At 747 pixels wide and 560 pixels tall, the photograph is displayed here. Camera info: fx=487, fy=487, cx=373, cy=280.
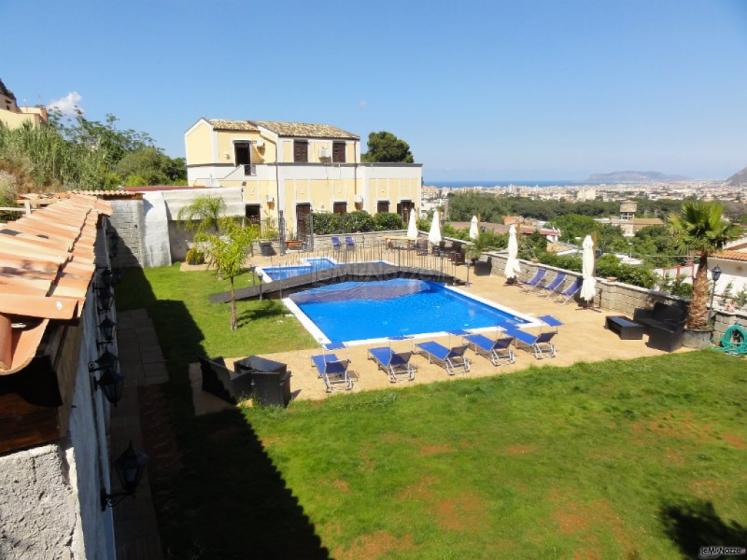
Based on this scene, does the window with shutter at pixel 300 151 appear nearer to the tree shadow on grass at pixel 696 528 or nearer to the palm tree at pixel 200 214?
the palm tree at pixel 200 214

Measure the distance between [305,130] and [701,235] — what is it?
96.6 feet

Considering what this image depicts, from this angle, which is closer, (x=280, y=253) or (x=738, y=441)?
(x=738, y=441)

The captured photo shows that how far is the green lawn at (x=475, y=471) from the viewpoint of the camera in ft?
19.2

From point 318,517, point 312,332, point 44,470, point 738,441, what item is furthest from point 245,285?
point 44,470

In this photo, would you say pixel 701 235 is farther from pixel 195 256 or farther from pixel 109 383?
pixel 195 256

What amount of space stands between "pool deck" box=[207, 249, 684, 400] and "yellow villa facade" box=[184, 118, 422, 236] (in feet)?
64.8

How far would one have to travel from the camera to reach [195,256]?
2331 centimetres

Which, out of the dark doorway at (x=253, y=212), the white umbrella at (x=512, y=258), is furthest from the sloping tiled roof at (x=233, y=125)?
the white umbrella at (x=512, y=258)

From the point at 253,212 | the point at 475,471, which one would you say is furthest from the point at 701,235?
the point at 253,212

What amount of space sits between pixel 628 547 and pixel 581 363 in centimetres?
621

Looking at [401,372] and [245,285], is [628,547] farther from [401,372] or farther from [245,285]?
[245,285]

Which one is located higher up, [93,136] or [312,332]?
[93,136]

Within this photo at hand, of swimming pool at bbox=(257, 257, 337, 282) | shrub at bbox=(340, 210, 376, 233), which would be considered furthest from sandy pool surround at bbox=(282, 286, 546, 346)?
shrub at bbox=(340, 210, 376, 233)

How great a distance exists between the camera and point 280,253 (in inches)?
1055
